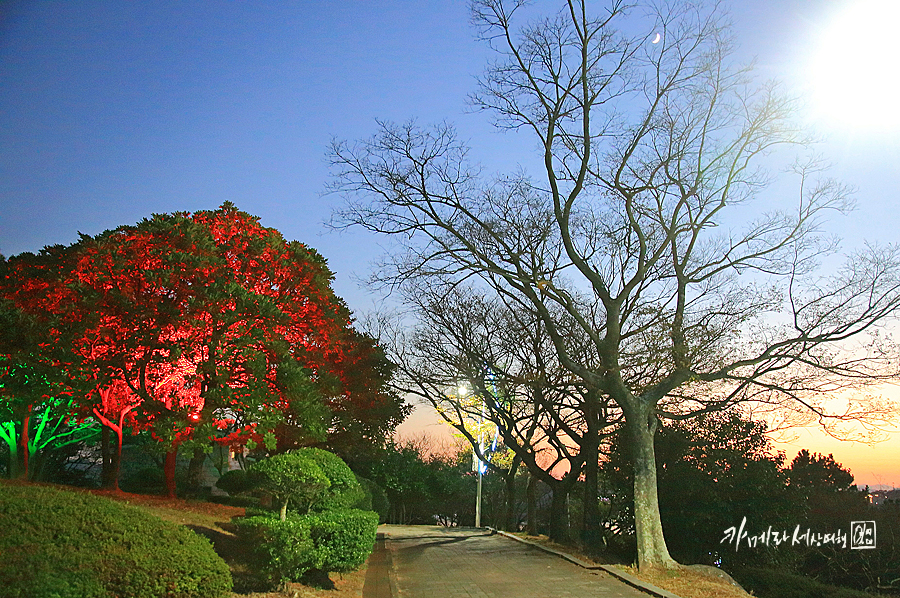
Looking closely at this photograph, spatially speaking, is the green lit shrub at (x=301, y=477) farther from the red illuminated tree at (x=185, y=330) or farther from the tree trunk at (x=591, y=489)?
the tree trunk at (x=591, y=489)

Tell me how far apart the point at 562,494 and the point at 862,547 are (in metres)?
8.16

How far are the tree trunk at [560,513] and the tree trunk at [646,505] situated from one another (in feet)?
22.6

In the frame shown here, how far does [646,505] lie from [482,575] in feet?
10.5

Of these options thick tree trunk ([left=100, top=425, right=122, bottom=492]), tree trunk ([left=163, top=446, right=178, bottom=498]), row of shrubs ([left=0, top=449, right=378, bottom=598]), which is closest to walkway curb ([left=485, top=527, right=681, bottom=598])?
row of shrubs ([left=0, top=449, right=378, bottom=598])

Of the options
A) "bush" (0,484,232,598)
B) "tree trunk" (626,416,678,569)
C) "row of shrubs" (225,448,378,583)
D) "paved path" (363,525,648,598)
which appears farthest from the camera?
"tree trunk" (626,416,678,569)

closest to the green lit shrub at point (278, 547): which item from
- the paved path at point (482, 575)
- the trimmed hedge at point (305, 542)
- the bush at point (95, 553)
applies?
the trimmed hedge at point (305, 542)

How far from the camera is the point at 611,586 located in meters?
8.78

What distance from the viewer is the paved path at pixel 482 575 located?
840 cm

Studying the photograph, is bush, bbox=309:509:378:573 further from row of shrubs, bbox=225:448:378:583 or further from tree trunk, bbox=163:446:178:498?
tree trunk, bbox=163:446:178:498

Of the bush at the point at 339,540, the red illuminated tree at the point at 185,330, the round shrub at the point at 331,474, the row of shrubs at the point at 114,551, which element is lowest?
the bush at the point at 339,540

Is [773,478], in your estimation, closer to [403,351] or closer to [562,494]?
[562,494]

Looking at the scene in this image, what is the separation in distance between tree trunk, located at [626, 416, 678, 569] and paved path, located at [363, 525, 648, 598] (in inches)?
39.8

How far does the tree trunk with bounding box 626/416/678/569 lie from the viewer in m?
10.3

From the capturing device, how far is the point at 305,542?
22.2 ft
